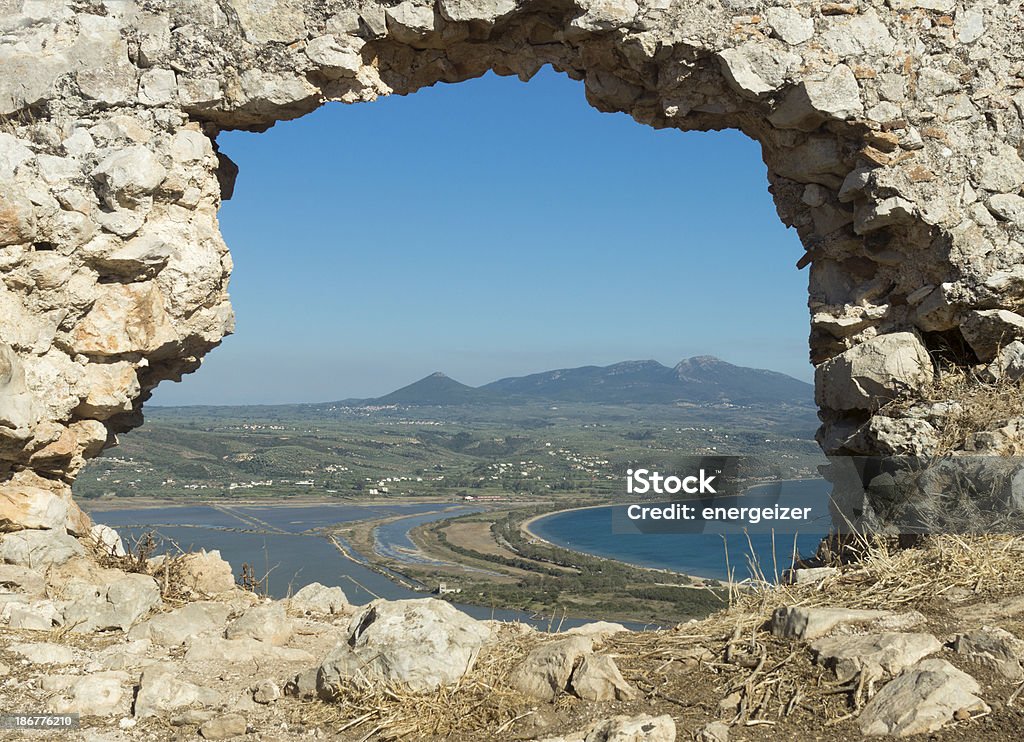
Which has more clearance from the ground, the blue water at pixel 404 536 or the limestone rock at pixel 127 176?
the limestone rock at pixel 127 176

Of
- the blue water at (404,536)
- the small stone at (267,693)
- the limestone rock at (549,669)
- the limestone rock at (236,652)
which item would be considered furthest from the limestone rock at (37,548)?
the blue water at (404,536)

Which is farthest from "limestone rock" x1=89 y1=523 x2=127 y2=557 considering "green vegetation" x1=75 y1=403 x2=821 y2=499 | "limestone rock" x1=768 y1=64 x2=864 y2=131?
"green vegetation" x1=75 y1=403 x2=821 y2=499

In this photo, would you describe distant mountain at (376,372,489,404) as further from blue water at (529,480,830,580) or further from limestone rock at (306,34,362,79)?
limestone rock at (306,34,362,79)

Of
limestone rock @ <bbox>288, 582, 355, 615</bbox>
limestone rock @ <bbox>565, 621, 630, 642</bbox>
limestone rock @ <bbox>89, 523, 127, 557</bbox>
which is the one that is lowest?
limestone rock @ <bbox>288, 582, 355, 615</bbox>

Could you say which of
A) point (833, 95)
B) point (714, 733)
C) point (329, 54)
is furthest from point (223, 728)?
point (833, 95)

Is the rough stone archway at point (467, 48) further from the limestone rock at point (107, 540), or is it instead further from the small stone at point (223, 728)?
the small stone at point (223, 728)

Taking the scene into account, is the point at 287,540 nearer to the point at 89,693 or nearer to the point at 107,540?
the point at 107,540
